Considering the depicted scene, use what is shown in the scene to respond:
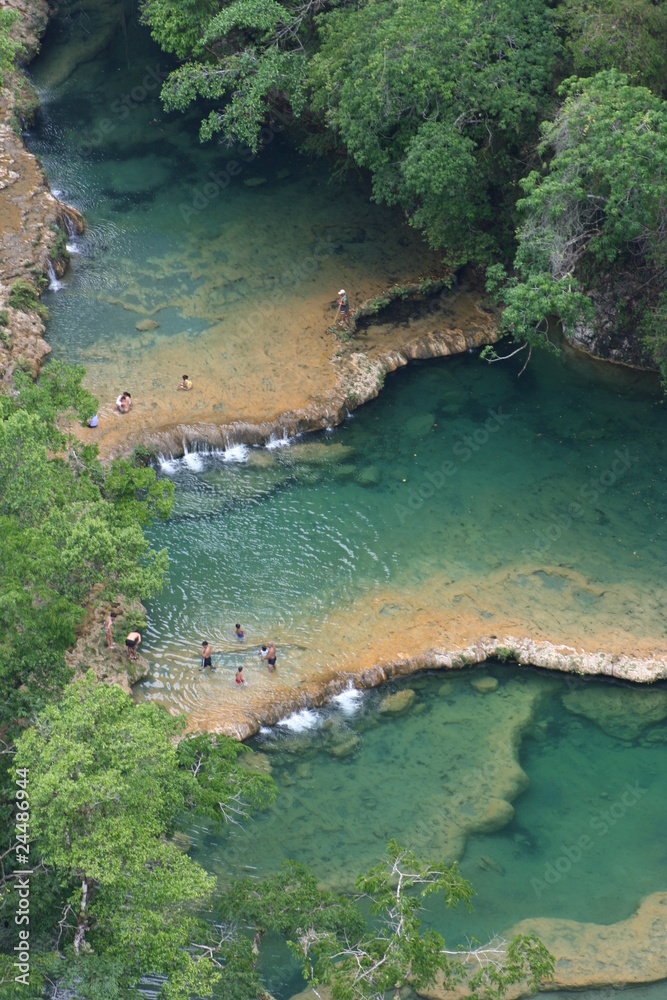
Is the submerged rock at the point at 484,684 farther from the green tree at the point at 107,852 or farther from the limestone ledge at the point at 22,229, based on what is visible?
the limestone ledge at the point at 22,229

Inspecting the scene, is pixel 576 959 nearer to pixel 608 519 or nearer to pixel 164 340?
pixel 608 519

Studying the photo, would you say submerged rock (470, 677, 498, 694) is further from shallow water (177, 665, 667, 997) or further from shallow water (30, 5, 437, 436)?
shallow water (30, 5, 437, 436)

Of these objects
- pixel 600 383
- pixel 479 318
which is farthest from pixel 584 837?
pixel 479 318

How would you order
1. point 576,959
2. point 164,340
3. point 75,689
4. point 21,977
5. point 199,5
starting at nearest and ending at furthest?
point 21,977 → point 75,689 → point 576,959 → point 164,340 → point 199,5

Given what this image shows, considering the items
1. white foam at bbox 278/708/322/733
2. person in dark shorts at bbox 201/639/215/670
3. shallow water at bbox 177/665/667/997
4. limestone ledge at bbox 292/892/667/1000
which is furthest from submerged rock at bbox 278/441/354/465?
limestone ledge at bbox 292/892/667/1000

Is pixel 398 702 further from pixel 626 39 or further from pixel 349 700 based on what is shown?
pixel 626 39

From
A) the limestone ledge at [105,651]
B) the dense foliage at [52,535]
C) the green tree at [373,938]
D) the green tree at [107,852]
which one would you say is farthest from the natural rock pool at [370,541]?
the green tree at [107,852]
